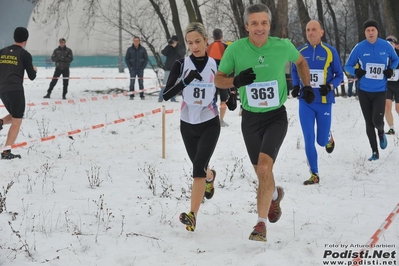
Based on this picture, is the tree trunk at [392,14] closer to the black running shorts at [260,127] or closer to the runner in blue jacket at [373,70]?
the runner in blue jacket at [373,70]

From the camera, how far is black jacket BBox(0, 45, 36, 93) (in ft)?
26.8

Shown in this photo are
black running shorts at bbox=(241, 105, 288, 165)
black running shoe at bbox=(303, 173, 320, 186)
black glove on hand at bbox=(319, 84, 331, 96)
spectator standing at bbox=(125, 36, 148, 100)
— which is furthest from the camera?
spectator standing at bbox=(125, 36, 148, 100)

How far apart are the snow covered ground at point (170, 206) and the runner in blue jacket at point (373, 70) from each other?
0.76m

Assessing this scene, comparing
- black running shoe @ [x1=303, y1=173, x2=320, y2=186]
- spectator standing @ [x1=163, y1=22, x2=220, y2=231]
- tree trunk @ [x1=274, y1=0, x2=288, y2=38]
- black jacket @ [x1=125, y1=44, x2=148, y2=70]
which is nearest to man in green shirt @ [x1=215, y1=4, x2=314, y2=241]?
spectator standing @ [x1=163, y1=22, x2=220, y2=231]

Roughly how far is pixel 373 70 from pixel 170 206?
160 inches

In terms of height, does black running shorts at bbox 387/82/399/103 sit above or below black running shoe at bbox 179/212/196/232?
above

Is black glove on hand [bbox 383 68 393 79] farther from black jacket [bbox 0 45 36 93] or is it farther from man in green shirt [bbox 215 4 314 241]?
black jacket [bbox 0 45 36 93]

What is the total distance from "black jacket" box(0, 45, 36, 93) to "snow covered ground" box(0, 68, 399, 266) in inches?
44.4

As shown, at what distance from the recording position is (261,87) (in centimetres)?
486

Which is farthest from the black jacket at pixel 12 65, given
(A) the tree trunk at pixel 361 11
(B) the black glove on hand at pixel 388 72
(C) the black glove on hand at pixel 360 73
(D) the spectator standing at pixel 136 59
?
(A) the tree trunk at pixel 361 11

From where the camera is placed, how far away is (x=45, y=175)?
22.6 ft

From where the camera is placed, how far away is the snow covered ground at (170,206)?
14.7 feet

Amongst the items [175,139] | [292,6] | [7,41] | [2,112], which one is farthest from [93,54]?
[175,139]

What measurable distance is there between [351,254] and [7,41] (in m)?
58.1
